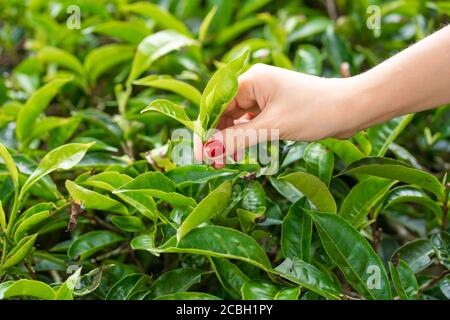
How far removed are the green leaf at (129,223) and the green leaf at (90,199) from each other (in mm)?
18

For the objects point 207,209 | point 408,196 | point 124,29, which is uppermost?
point 124,29

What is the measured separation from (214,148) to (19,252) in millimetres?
385

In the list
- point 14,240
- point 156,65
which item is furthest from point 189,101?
point 14,240

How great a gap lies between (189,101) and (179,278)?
1.78 ft

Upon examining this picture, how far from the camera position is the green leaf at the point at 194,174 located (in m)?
1.24

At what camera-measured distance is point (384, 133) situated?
1432 mm

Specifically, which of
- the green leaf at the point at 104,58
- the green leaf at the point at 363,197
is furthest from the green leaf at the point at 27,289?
the green leaf at the point at 104,58

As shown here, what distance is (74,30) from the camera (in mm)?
1942

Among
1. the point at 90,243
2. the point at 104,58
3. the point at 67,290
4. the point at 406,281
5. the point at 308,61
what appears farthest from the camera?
the point at 104,58

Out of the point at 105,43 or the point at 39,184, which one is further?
the point at 105,43

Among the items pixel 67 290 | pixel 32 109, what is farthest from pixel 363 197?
pixel 32 109

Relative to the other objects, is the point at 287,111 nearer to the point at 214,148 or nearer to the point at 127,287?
the point at 214,148
